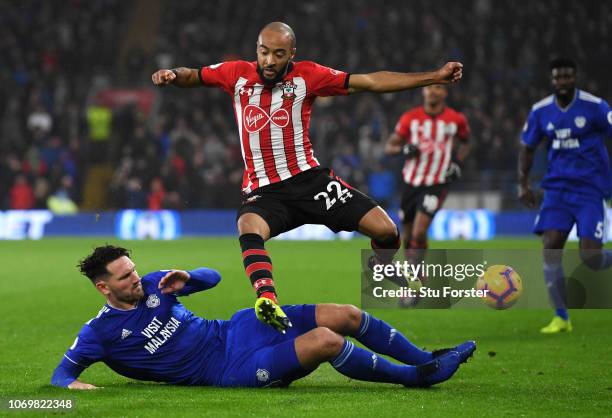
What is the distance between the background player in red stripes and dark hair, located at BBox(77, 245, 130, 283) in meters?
5.88

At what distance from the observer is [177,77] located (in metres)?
7.26

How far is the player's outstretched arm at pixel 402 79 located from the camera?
Result: 6.95m

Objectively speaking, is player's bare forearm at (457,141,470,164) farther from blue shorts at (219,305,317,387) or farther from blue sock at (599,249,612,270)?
blue shorts at (219,305,317,387)

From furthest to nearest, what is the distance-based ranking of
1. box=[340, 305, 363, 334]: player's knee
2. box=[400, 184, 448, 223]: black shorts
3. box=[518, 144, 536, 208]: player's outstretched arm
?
box=[400, 184, 448, 223]: black shorts, box=[518, 144, 536, 208]: player's outstretched arm, box=[340, 305, 363, 334]: player's knee

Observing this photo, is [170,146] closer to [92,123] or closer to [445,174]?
[92,123]

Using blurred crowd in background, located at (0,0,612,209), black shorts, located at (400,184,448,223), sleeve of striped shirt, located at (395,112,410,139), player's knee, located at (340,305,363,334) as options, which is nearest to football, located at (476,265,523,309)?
black shorts, located at (400,184,448,223)

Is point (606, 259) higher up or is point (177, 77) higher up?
point (177, 77)

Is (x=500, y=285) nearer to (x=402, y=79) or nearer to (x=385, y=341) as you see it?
(x=402, y=79)

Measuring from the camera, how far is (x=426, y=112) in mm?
11984

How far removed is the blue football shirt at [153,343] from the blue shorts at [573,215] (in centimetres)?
400

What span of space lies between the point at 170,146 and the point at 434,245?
711 cm

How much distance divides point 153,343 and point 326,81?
7.34ft

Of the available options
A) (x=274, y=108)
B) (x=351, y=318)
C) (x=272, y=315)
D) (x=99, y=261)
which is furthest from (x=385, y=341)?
(x=274, y=108)

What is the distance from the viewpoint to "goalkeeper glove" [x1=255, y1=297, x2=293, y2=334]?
6082 millimetres
